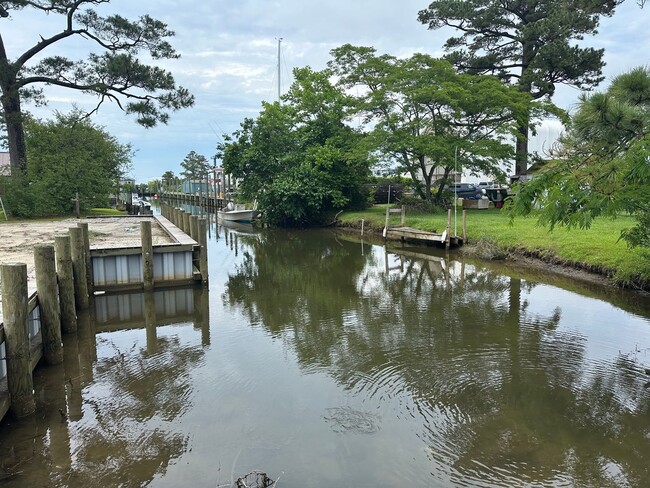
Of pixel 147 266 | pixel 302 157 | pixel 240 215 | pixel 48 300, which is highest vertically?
pixel 302 157

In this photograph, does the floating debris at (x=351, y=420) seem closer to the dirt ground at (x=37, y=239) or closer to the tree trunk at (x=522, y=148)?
the dirt ground at (x=37, y=239)

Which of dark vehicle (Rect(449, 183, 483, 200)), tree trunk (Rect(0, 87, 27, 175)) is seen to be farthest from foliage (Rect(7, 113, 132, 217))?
dark vehicle (Rect(449, 183, 483, 200))

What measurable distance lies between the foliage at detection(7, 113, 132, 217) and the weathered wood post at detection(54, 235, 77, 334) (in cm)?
1649

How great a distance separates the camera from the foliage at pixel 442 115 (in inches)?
872

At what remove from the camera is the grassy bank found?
36.2 feet

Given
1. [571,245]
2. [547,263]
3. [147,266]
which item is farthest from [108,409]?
[571,245]

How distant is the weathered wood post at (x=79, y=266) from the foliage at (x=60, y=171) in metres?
15.2

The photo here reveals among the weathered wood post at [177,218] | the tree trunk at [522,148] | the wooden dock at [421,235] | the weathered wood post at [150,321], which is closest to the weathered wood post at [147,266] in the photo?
the weathered wood post at [150,321]

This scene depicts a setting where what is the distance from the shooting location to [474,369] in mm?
6613

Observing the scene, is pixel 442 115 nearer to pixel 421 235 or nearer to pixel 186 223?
pixel 421 235

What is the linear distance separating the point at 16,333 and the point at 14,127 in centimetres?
2210

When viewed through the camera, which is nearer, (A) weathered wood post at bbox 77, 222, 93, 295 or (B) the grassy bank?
(A) weathered wood post at bbox 77, 222, 93, 295

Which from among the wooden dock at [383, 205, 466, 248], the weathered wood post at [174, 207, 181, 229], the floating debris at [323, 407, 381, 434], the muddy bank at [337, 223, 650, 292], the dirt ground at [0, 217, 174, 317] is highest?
the weathered wood post at [174, 207, 181, 229]

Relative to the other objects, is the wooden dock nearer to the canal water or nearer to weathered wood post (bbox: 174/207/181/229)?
the canal water
